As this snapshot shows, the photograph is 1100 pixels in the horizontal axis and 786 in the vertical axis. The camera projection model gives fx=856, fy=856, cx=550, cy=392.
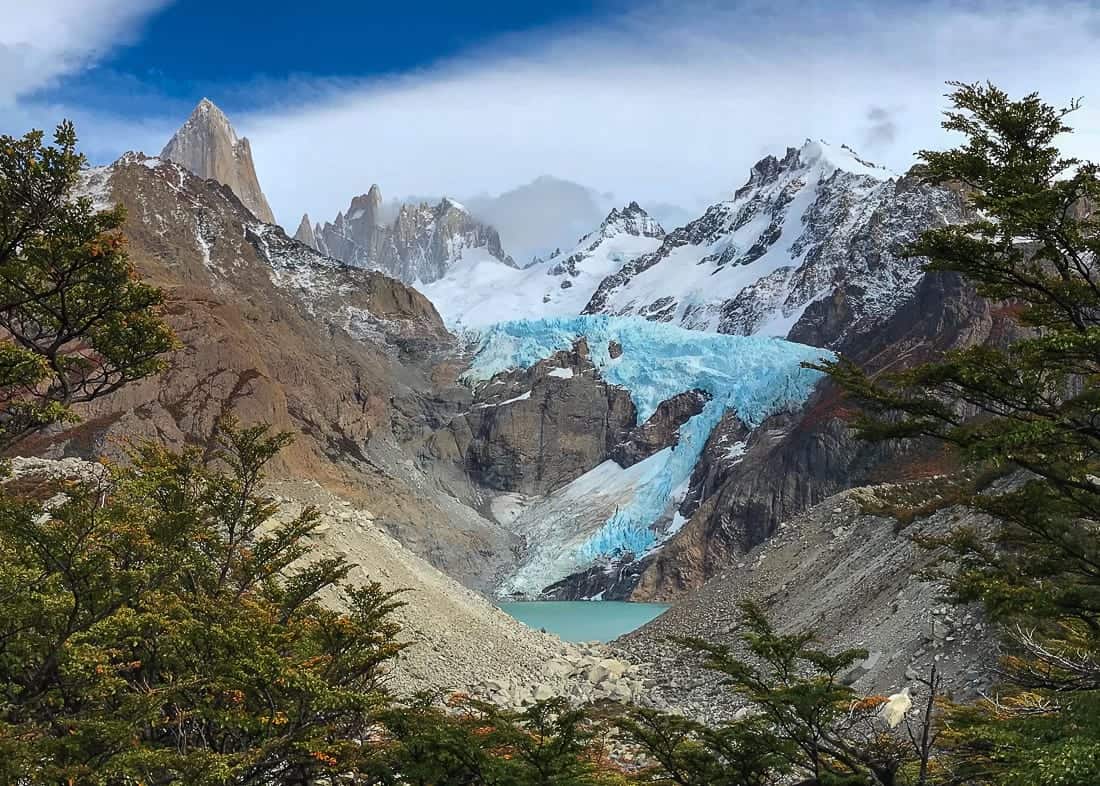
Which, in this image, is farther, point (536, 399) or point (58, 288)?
point (536, 399)

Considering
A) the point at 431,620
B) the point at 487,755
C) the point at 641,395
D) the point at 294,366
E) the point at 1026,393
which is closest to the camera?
the point at 1026,393

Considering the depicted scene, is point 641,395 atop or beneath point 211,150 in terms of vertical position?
beneath

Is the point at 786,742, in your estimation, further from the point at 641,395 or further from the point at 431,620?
the point at 641,395

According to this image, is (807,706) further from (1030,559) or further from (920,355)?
(920,355)

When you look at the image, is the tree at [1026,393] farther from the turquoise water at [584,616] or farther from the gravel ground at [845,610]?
the turquoise water at [584,616]

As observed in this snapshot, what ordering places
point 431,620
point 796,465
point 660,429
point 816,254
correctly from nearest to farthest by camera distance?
point 431,620 < point 796,465 < point 660,429 < point 816,254

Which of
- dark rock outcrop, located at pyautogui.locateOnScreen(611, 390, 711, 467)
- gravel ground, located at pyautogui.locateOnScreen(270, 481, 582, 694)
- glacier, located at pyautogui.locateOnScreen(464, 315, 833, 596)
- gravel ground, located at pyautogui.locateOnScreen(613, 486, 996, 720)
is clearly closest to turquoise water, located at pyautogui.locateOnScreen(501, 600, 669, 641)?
glacier, located at pyautogui.locateOnScreen(464, 315, 833, 596)

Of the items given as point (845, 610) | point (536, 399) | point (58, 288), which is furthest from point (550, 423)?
point (58, 288)

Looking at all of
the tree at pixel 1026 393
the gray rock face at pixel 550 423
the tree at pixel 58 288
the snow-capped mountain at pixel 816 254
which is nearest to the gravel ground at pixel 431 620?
the tree at pixel 58 288
